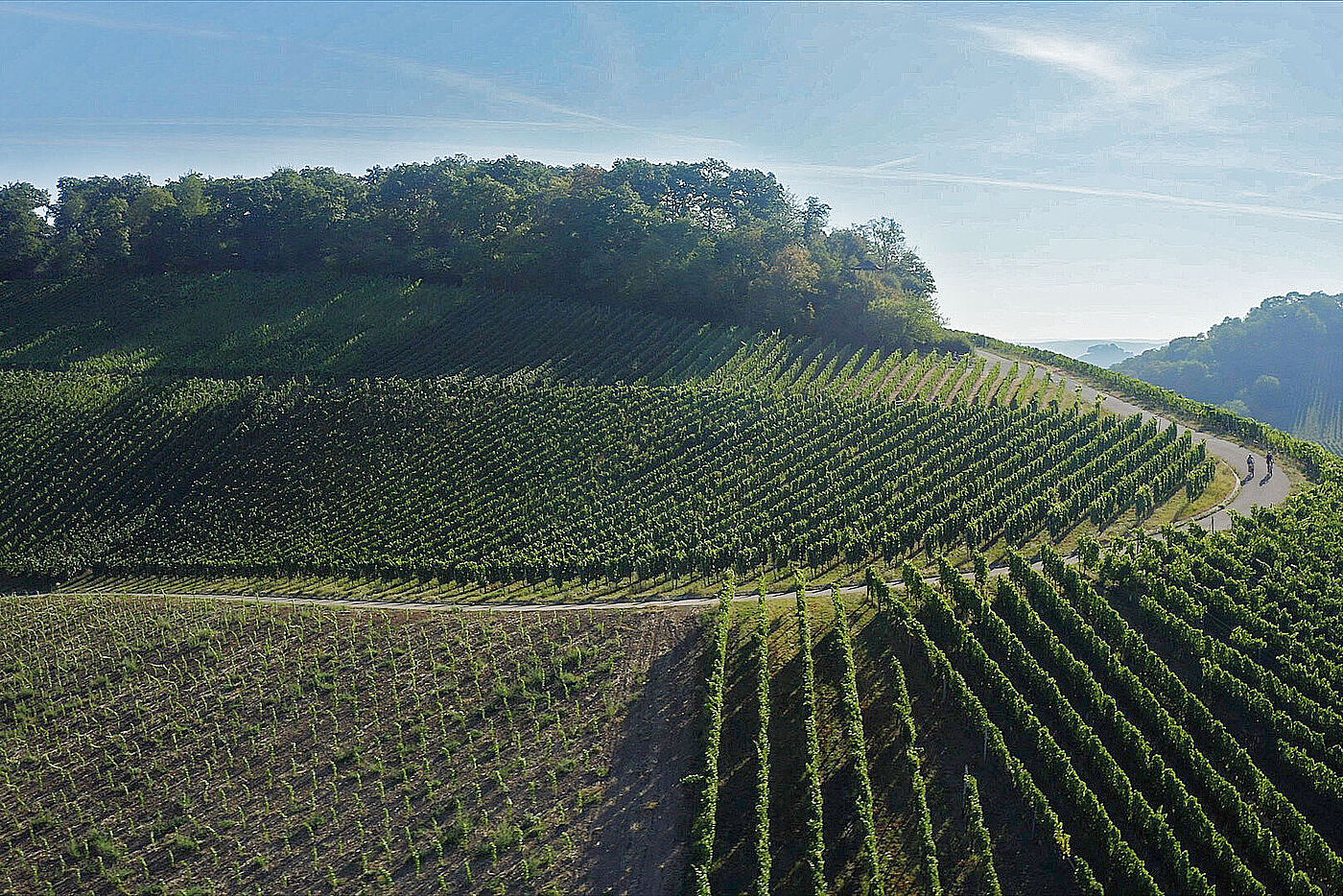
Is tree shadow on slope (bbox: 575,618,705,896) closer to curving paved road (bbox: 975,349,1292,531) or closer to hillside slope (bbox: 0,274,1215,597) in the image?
hillside slope (bbox: 0,274,1215,597)

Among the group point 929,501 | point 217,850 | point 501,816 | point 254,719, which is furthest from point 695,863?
point 929,501

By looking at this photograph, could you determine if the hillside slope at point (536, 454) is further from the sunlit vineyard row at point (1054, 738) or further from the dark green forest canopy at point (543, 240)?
the sunlit vineyard row at point (1054, 738)

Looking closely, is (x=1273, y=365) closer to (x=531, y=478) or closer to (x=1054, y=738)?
(x=531, y=478)

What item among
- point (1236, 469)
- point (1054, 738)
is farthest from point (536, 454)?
point (1236, 469)

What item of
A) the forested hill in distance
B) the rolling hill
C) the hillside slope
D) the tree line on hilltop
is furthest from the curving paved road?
the tree line on hilltop

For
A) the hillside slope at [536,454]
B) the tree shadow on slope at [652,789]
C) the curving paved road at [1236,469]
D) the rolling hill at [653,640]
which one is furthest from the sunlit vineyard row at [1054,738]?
the curving paved road at [1236,469]
